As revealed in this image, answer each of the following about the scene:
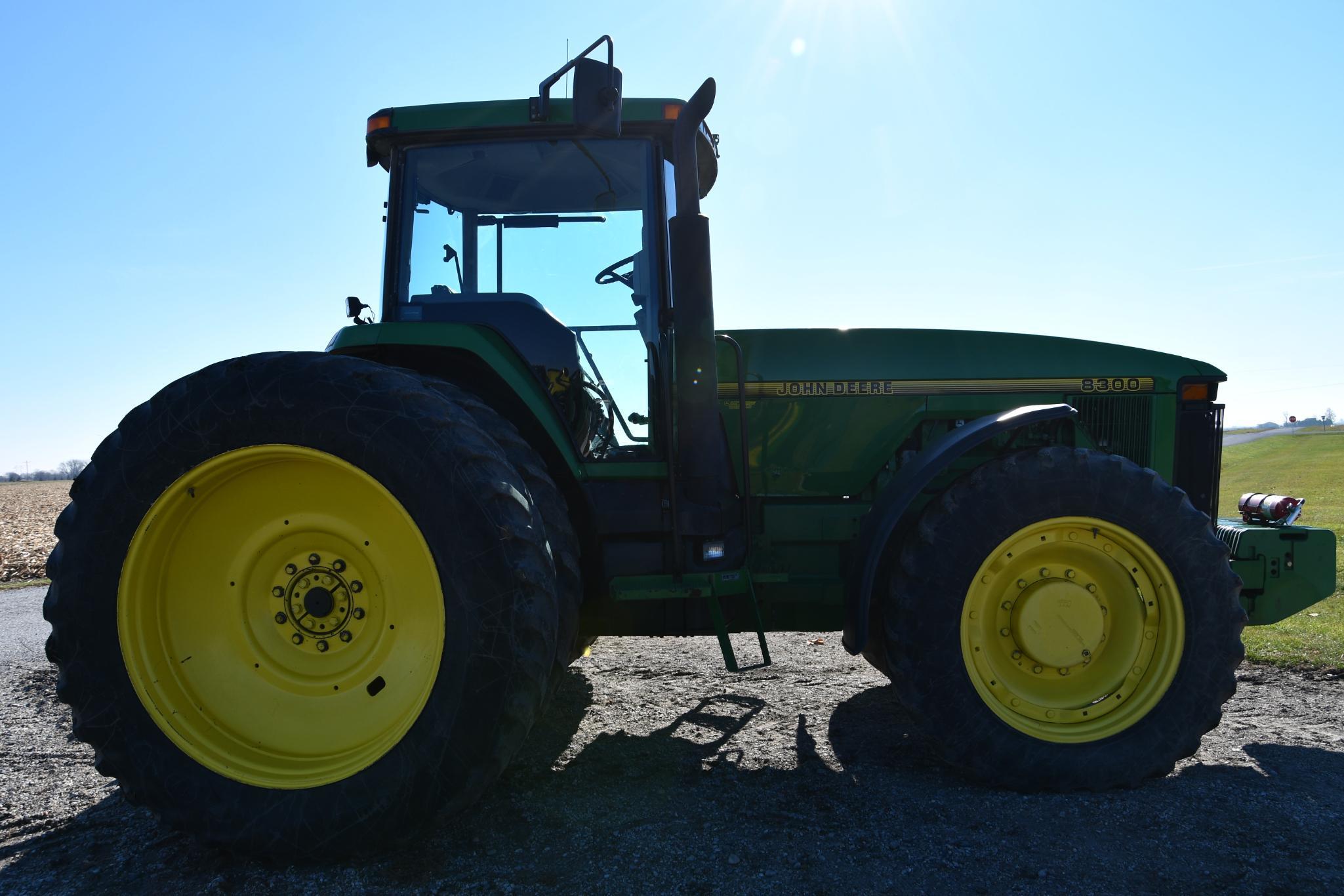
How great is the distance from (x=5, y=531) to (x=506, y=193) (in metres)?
14.7

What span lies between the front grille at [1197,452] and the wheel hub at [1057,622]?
3.76 feet

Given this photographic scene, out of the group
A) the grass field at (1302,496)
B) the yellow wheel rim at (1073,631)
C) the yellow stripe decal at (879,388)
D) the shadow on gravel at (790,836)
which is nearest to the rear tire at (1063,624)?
the yellow wheel rim at (1073,631)

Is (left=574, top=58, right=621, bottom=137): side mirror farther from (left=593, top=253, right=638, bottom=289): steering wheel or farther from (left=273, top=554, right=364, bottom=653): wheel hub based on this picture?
(left=273, top=554, right=364, bottom=653): wheel hub

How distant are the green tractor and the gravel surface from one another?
0.54ft

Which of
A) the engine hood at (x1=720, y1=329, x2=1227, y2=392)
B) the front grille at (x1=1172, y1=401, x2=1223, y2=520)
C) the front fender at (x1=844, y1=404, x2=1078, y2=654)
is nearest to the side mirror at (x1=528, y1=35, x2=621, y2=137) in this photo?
the engine hood at (x1=720, y1=329, x2=1227, y2=392)

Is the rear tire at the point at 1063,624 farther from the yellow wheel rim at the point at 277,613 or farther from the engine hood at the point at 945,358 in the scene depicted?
the yellow wheel rim at the point at 277,613

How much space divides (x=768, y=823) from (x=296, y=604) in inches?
61.5

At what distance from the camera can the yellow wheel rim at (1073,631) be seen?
2820 millimetres

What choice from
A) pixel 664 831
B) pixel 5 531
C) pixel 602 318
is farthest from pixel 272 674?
pixel 5 531

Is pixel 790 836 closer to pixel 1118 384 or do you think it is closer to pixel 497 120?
pixel 1118 384

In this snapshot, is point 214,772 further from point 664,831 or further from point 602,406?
point 602,406

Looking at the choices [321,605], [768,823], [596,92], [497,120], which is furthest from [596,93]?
[768,823]

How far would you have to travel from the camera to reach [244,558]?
2559 millimetres

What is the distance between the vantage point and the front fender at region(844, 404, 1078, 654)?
2824 millimetres
